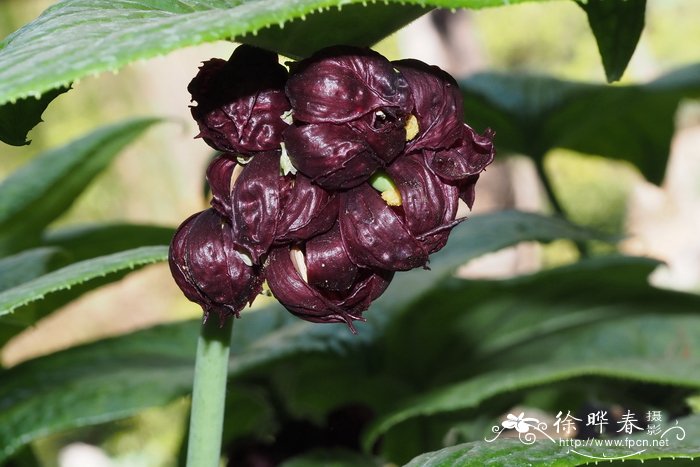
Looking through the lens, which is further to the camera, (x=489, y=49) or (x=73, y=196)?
(x=489, y=49)

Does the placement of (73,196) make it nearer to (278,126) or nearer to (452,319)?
(452,319)

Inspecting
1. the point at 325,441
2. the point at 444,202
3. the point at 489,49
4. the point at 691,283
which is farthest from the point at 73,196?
the point at 489,49

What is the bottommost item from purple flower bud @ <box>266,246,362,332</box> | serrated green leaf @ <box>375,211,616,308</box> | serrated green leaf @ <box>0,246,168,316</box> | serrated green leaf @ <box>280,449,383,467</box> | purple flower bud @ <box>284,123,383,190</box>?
serrated green leaf @ <box>280,449,383,467</box>

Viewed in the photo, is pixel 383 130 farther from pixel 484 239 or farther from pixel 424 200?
pixel 484 239

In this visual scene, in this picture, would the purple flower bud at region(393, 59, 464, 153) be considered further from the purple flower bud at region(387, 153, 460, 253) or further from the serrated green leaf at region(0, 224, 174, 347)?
the serrated green leaf at region(0, 224, 174, 347)

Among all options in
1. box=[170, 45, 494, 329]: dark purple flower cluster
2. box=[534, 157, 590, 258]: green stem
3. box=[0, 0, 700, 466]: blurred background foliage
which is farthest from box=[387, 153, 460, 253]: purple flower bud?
box=[0, 0, 700, 466]: blurred background foliage

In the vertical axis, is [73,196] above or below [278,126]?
below

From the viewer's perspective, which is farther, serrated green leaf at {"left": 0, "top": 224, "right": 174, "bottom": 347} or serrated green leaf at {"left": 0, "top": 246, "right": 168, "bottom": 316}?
serrated green leaf at {"left": 0, "top": 224, "right": 174, "bottom": 347}
